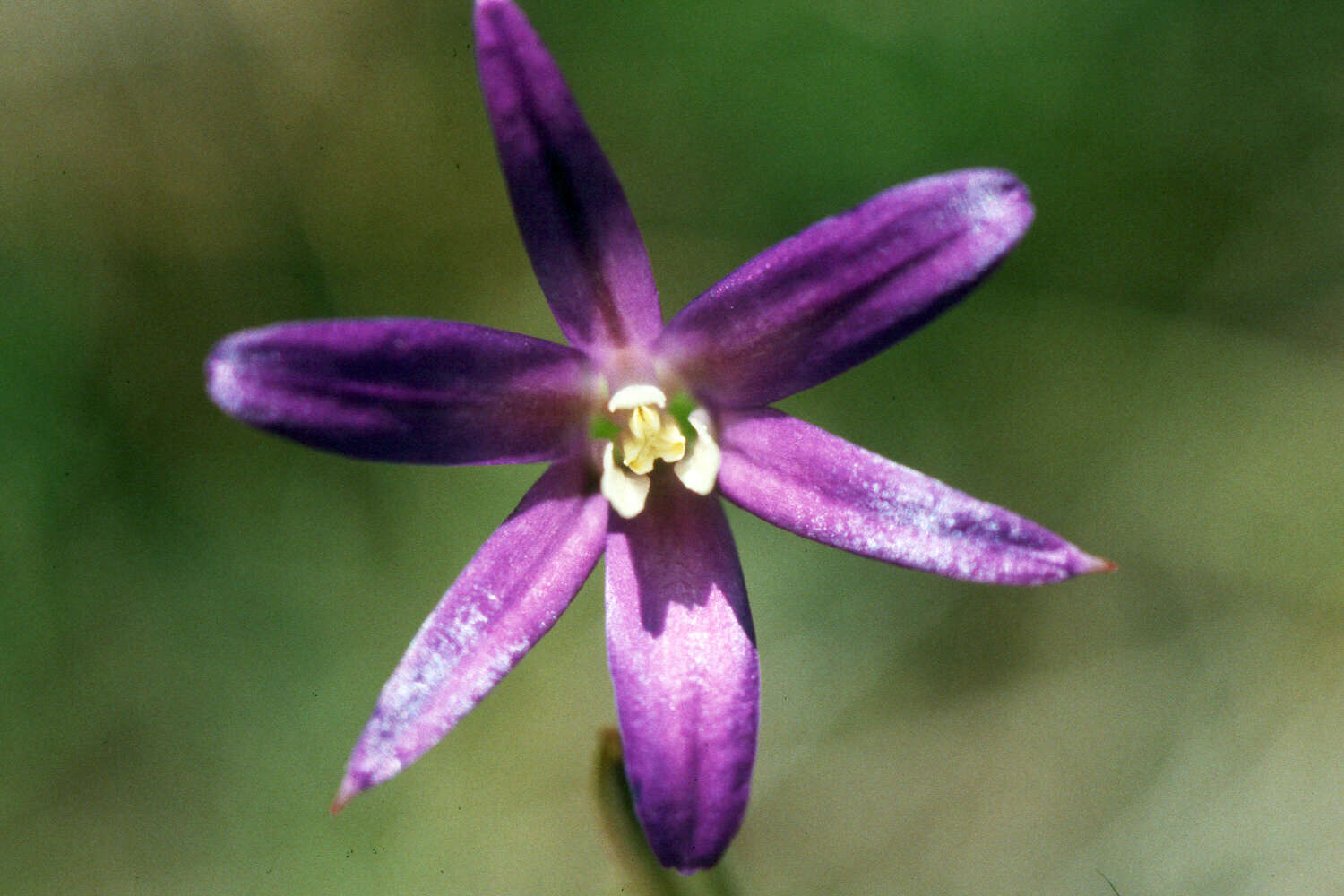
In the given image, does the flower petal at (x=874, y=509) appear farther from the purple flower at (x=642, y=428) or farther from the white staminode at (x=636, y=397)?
the white staminode at (x=636, y=397)

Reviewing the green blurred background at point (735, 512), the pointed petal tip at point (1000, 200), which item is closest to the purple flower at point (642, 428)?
the pointed petal tip at point (1000, 200)

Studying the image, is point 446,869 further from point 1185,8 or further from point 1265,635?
point 1185,8

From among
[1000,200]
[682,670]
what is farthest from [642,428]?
[1000,200]

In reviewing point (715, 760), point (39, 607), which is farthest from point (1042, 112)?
Result: point (39, 607)

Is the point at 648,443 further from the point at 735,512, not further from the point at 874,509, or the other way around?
the point at 735,512

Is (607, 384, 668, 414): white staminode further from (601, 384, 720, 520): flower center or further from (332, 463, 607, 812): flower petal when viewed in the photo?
(332, 463, 607, 812): flower petal
